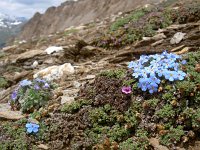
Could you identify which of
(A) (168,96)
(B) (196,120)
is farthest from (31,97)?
(B) (196,120)

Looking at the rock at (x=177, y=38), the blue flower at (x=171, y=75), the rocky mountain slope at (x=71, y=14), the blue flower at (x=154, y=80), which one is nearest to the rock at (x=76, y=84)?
the blue flower at (x=154, y=80)

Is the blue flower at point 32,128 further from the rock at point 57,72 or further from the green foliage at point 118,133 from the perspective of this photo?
the rock at point 57,72

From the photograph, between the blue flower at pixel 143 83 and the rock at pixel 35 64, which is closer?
the blue flower at pixel 143 83

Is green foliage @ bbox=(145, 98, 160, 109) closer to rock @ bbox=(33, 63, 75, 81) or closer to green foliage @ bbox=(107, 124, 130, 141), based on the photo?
green foliage @ bbox=(107, 124, 130, 141)

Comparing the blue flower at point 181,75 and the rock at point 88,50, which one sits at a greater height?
the blue flower at point 181,75

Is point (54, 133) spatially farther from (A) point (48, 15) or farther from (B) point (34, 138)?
(A) point (48, 15)

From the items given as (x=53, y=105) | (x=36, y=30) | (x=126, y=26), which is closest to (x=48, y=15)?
(x=36, y=30)
